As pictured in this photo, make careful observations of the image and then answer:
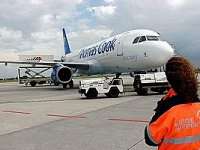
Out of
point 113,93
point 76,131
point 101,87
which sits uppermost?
point 101,87

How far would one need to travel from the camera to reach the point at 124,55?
23.5 meters

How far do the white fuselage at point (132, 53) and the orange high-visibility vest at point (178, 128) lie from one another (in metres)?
16.7

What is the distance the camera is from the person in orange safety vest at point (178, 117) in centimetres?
246

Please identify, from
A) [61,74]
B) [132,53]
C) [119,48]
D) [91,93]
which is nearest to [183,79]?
[91,93]

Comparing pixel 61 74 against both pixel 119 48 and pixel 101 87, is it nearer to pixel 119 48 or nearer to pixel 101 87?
pixel 119 48

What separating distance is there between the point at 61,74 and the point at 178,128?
85.0 ft

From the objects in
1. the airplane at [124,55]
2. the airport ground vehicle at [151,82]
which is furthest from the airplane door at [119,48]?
the airport ground vehicle at [151,82]

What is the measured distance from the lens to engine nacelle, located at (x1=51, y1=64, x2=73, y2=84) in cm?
2786

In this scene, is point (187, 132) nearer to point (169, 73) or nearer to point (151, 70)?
point (169, 73)

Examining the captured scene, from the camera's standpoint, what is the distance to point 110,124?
9.70m

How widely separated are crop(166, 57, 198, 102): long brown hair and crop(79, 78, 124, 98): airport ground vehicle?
16.4m

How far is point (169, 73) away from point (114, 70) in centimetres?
2325

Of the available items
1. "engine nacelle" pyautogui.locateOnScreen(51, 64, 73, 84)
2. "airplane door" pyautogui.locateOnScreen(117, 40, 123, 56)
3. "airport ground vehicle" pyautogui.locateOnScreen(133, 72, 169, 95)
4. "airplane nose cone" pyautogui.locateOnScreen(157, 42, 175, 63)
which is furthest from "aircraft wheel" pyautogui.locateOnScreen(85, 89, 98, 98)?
"engine nacelle" pyautogui.locateOnScreen(51, 64, 73, 84)

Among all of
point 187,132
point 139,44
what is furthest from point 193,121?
point 139,44
